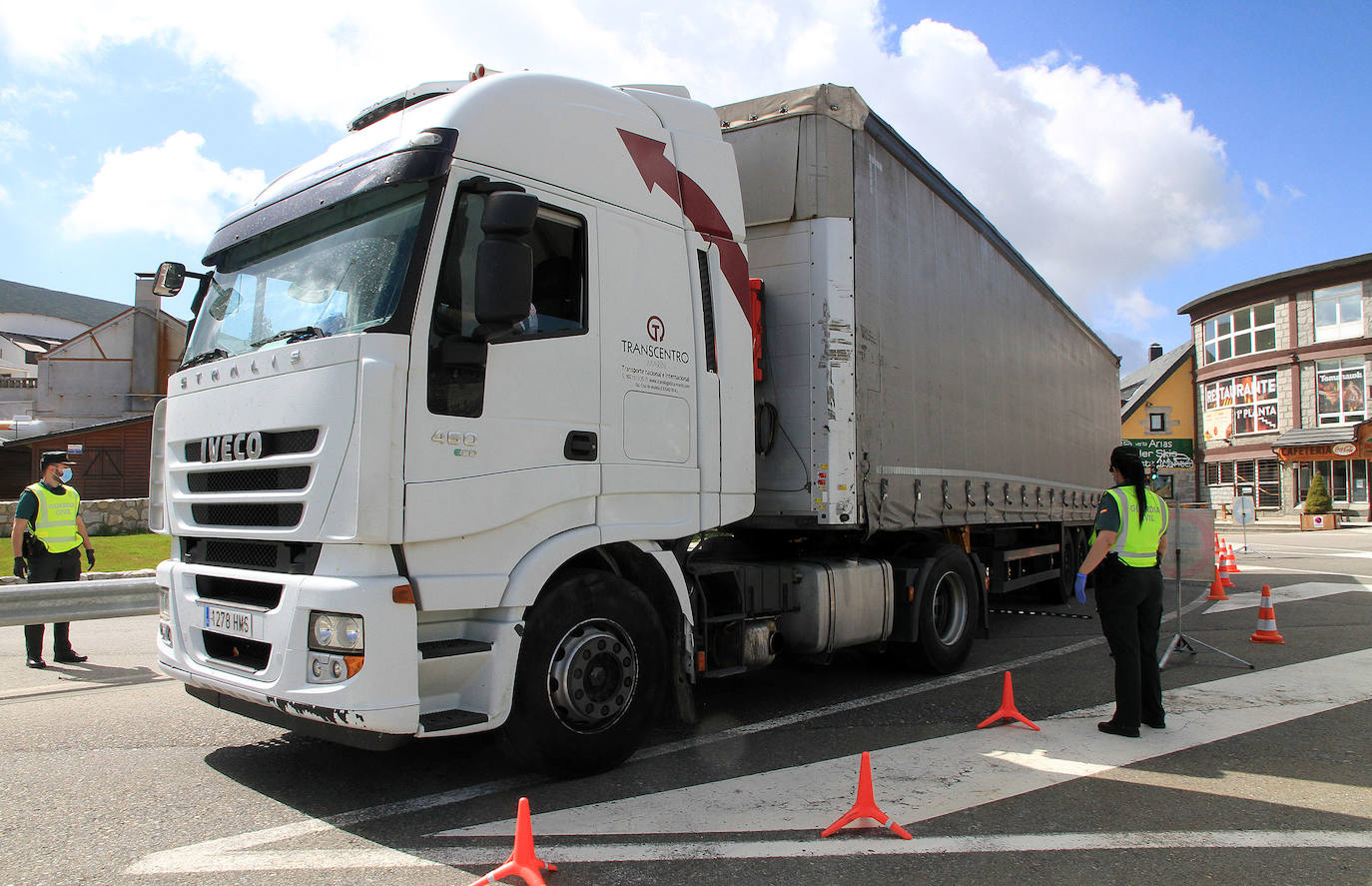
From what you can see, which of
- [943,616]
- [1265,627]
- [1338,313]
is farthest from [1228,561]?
[1338,313]

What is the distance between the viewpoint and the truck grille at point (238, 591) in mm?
3943

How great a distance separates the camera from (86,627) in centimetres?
1035

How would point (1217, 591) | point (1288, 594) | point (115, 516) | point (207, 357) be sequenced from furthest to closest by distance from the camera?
point (115, 516)
point (1288, 594)
point (1217, 591)
point (207, 357)

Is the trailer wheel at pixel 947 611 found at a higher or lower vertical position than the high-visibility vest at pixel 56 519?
lower

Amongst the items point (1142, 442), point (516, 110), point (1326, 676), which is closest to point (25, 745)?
point (516, 110)

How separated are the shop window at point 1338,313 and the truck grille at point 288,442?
45.9 metres

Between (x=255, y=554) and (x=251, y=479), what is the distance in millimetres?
338

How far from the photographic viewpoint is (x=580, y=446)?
4.48 metres

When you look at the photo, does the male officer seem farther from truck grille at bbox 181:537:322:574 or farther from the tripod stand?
the tripod stand

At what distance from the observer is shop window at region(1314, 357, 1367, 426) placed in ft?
126

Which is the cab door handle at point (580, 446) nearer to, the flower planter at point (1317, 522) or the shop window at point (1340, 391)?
the flower planter at point (1317, 522)

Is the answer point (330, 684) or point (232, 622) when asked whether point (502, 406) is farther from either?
point (232, 622)

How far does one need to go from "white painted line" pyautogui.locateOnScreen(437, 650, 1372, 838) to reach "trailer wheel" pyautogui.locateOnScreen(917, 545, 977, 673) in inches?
44.0

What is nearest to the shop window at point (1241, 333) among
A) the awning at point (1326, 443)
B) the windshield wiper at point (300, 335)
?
the awning at point (1326, 443)
